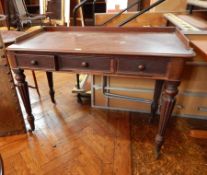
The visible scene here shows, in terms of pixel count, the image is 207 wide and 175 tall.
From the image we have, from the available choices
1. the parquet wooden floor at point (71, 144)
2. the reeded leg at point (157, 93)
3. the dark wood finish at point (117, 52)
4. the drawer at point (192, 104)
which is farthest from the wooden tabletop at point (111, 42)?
the parquet wooden floor at point (71, 144)

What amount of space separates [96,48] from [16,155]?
Answer: 973mm

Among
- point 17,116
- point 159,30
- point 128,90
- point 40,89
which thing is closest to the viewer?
point 159,30

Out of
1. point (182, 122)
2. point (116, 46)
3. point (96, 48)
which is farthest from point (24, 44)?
point (182, 122)

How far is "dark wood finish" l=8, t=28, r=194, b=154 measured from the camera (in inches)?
35.1

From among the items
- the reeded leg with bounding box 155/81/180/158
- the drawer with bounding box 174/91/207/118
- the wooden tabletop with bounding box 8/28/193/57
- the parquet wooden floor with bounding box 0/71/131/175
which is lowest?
the parquet wooden floor with bounding box 0/71/131/175

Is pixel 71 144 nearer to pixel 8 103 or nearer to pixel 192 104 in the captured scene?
pixel 8 103

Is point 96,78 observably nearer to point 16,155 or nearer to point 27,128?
point 27,128

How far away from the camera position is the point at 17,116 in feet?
4.43

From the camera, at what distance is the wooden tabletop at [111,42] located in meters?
0.91

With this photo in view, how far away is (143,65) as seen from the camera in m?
0.92

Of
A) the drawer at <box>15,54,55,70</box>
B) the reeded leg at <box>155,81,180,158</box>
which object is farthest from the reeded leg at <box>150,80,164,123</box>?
the drawer at <box>15,54,55,70</box>

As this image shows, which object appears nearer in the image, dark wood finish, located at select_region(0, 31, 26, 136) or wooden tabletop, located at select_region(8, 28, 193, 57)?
wooden tabletop, located at select_region(8, 28, 193, 57)

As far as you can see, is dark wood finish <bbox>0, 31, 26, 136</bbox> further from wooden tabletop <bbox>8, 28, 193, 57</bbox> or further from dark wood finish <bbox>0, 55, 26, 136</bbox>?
wooden tabletop <bbox>8, 28, 193, 57</bbox>

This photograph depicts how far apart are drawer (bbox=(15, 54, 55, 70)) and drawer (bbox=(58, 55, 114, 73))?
0.05 metres
